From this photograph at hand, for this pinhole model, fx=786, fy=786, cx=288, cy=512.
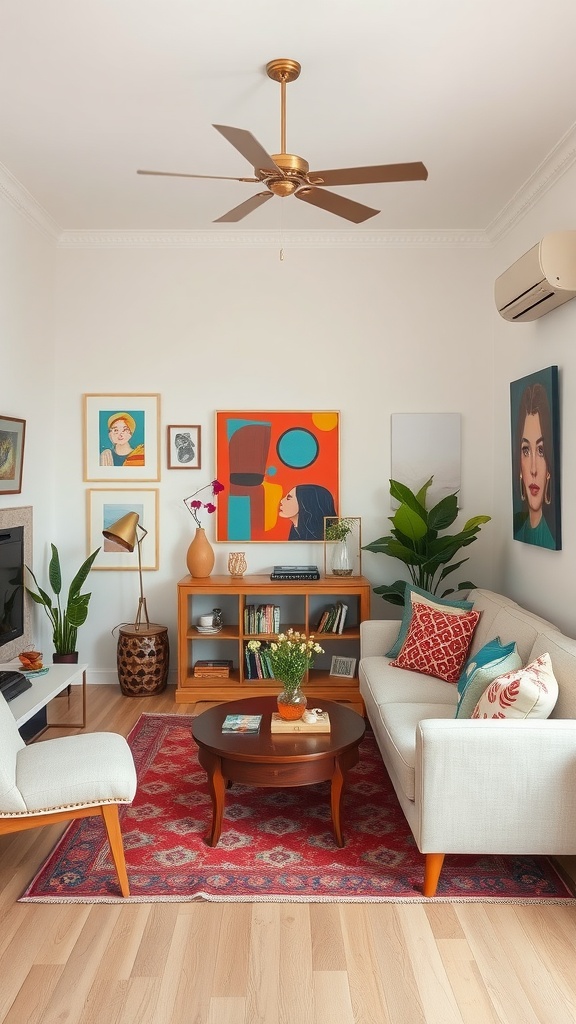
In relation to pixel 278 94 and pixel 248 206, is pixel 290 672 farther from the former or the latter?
pixel 278 94

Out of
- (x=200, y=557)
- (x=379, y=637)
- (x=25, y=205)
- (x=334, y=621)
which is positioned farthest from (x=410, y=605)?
(x=25, y=205)

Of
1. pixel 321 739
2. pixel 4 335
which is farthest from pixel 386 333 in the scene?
pixel 321 739

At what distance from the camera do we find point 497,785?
2605 mm

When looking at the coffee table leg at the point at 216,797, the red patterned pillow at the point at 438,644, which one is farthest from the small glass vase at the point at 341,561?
the coffee table leg at the point at 216,797

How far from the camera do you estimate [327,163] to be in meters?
4.18

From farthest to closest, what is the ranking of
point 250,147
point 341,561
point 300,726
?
point 341,561, point 300,726, point 250,147

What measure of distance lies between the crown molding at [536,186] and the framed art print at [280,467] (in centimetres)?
162

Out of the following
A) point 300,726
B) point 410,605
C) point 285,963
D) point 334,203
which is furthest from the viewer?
point 410,605

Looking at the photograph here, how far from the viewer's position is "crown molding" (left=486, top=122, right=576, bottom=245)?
3738mm

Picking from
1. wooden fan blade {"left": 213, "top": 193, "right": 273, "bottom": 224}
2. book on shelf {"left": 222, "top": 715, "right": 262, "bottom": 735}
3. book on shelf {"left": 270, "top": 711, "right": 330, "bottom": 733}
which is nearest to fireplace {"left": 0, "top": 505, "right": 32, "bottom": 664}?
book on shelf {"left": 222, "top": 715, "right": 262, "bottom": 735}

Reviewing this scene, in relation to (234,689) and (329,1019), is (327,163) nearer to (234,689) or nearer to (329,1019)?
(234,689)

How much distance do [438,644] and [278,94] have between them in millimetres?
2692

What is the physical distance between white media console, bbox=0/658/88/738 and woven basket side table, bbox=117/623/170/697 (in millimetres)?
588

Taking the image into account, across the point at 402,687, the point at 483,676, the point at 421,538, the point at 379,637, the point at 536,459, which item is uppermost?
the point at 536,459
